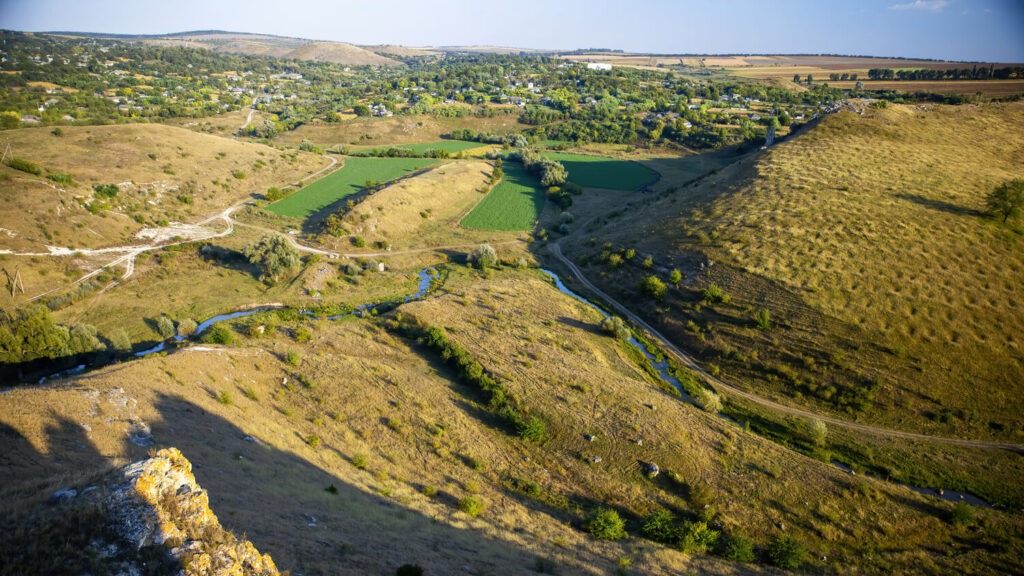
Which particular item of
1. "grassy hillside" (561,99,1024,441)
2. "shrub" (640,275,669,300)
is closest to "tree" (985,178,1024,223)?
"grassy hillside" (561,99,1024,441)

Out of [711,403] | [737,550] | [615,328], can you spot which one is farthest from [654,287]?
[737,550]

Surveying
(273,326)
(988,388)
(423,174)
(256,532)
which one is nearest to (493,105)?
(423,174)

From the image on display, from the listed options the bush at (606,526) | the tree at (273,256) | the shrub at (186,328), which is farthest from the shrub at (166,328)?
the bush at (606,526)

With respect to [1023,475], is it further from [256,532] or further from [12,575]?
[12,575]

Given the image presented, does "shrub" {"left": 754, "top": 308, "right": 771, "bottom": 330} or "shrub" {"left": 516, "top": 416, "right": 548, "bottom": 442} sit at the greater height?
"shrub" {"left": 754, "top": 308, "right": 771, "bottom": 330}

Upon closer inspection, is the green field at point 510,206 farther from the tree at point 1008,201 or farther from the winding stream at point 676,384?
the tree at point 1008,201

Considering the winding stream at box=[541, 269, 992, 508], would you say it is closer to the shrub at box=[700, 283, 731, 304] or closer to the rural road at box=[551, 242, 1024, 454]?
the rural road at box=[551, 242, 1024, 454]
